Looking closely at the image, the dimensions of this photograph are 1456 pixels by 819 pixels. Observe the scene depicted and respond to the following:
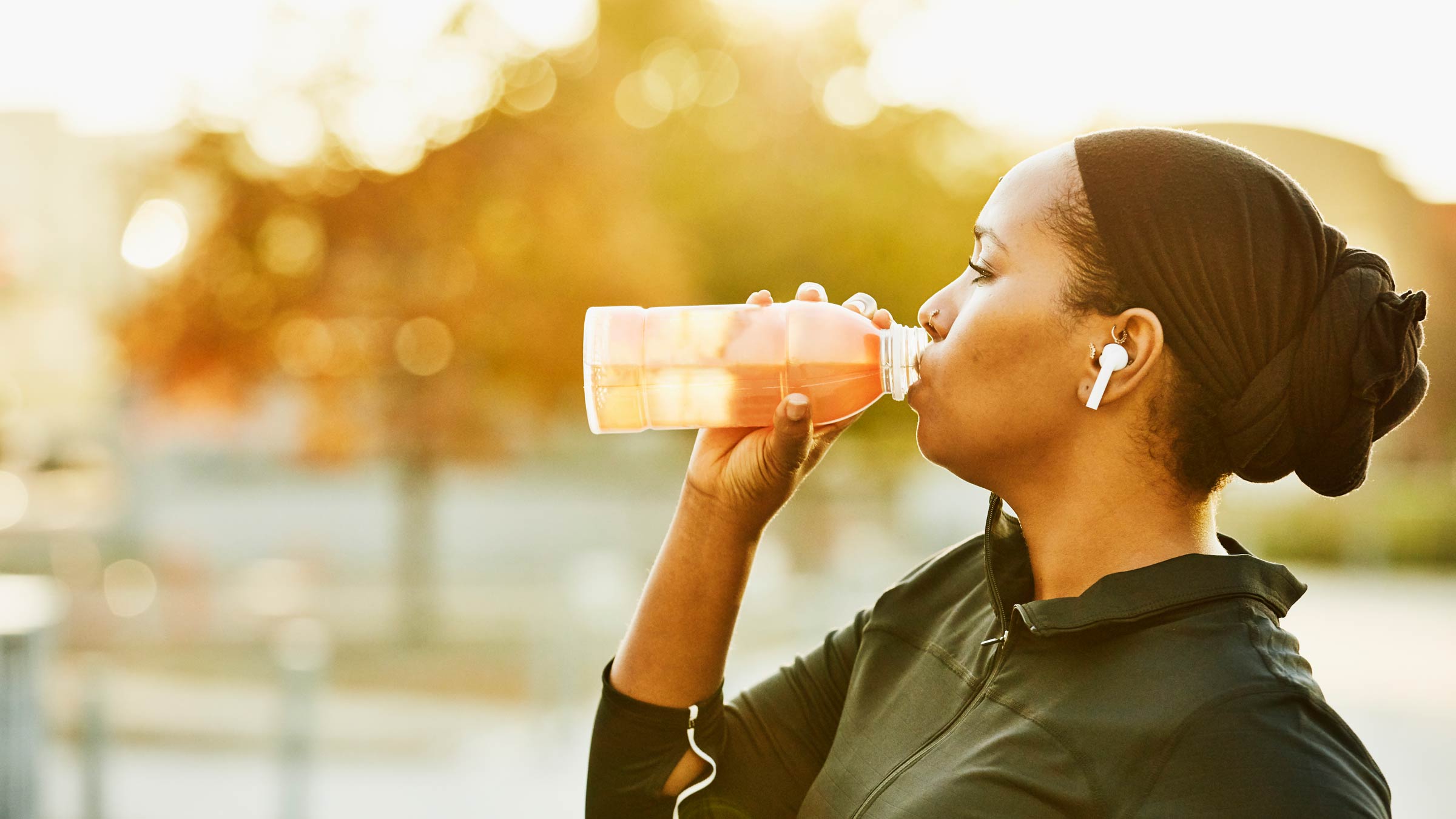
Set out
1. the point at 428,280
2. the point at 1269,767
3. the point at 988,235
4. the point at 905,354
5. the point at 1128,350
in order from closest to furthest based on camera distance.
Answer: the point at 1269,767, the point at 1128,350, the point at 988,235, the point at 905,354, the point at 428,280

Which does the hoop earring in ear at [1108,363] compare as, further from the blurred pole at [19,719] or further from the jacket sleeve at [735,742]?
the blurred pole at [19,719]

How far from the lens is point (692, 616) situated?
7.00 ft

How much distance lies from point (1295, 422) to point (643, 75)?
13.2m

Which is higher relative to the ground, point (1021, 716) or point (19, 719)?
point (1021, 716)

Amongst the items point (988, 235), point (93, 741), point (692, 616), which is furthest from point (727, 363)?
point (93, 741)

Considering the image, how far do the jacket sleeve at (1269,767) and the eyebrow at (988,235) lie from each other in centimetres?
67

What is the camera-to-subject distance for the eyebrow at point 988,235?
5.96ft

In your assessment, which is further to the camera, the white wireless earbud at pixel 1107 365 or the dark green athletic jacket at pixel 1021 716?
the white wireless earbud at pixel 1107 365

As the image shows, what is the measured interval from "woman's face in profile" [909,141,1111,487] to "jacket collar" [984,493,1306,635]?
0.22m

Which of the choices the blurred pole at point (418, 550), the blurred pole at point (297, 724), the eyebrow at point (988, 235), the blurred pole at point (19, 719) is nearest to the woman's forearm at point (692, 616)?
the eyebrow at point (988, 235)

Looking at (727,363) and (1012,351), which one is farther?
(727,363)

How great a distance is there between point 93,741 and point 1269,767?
581 centimetres

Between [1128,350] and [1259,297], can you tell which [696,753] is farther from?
[1259,297]

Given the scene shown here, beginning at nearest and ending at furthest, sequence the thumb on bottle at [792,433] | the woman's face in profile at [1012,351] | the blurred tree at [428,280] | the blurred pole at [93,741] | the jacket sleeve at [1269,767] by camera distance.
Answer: the jacket sleeve at [1269,767], the woman's face in profile at [1012,351], the thumb on bottle at [792,433], the blurred pole at [93,741], the blurred tree at [428,280]
